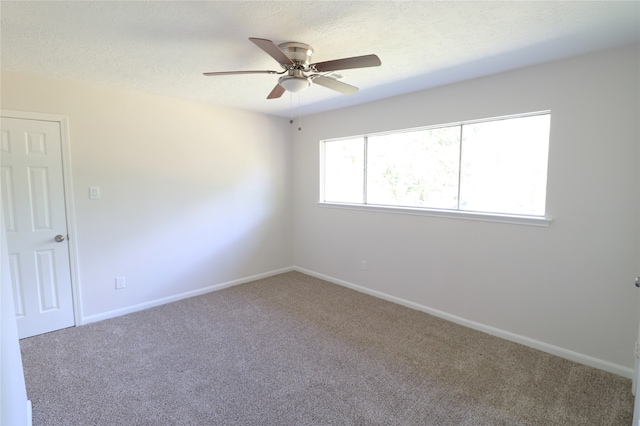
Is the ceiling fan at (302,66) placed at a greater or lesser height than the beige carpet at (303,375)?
greater

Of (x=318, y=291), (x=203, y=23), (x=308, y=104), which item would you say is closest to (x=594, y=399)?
(x=318, y=291)

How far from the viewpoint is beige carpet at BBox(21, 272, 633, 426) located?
1.97 metres

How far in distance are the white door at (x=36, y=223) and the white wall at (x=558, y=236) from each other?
3428 mm

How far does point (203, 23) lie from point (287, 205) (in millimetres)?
3232

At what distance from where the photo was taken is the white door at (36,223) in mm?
2748

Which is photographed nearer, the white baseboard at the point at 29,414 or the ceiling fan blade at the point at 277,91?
the white baseboard at the point at 29,414

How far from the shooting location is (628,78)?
86.6 inches

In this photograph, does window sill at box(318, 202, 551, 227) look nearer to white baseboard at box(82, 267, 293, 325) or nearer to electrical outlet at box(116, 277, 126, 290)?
white baseboard at box(82, 267, 293, 325)

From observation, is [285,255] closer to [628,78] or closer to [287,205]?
[287,205]

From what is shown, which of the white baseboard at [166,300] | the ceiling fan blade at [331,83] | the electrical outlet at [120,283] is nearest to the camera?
the ceiling fan blade at [331,83]

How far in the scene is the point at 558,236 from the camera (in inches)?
100

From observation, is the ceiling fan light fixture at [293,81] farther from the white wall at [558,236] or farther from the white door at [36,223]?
the white door at [36,223]

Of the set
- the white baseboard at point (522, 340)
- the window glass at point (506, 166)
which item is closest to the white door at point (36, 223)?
the white baseboard at point (522, 340)

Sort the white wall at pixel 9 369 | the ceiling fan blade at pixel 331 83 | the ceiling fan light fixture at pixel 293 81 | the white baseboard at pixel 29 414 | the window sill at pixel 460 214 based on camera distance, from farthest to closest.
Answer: the window sill at pixel 460 214
the ceiling fan blade at pixel 331 83
the ceiling fan light fixture at pixel 293 81
the white baseboard at pixel 29 414
the white wall at pixel 9 369
